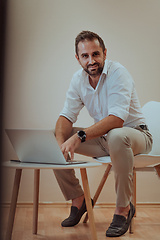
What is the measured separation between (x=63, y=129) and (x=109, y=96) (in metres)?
0.33

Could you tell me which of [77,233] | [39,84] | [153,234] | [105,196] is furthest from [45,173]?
[153,234]

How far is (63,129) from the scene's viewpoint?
1.61 m

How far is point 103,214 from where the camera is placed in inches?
80.4

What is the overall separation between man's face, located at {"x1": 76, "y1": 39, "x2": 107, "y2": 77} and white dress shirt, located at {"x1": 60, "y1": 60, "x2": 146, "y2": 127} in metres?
0.04

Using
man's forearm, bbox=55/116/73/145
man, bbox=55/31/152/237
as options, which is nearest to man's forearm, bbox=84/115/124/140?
man, bbox=55/31/152/237

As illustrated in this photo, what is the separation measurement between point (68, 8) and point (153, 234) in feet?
6.24

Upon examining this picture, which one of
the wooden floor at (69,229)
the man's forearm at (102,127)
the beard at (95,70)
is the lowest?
the wooden floor at (69,229)

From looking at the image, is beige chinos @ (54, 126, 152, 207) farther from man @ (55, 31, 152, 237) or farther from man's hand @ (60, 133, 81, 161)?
man's hand @ (60, 133, 81, 161)

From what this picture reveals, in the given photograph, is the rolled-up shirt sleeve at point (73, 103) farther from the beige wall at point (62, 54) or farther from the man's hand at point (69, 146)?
the beige wall at point (62, 54)

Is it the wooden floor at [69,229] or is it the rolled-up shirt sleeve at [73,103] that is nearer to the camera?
the wooden floor at [69,229]

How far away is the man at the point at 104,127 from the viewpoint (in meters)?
1.30

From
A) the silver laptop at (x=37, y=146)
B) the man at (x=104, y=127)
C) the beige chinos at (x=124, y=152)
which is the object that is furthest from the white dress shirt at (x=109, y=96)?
the silver laptop at (x=37, y=146)

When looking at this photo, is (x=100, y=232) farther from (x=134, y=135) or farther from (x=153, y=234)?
(x=134, y=135)

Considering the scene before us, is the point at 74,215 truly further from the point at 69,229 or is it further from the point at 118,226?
the point at 118,226
